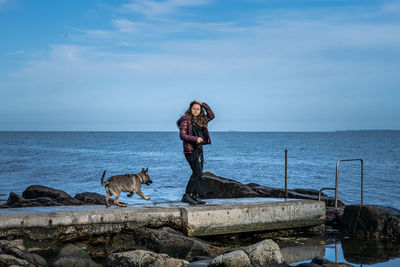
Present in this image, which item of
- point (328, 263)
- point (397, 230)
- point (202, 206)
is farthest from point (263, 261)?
point (397, 230)

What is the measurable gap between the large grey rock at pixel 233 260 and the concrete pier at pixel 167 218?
6.16ft

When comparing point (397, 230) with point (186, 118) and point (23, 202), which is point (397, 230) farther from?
point (23, 202)

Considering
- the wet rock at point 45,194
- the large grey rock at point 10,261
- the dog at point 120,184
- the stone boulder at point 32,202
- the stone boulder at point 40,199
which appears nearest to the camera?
the large grey rock at point 10,261

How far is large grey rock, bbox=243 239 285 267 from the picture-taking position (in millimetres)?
6117

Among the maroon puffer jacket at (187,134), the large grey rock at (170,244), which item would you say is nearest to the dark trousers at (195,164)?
the maroon puffer jacket at (187,134)

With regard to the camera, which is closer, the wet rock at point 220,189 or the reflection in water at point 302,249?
the reflection in water at point 302,249

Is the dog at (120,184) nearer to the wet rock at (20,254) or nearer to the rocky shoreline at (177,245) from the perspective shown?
the rocky shoreline at (177,245)

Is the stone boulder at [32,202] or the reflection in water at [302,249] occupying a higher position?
the stone boulder at [32,202]

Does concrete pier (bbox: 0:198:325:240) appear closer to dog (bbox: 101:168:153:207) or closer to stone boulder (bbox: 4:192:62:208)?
dog (bbox: 101:168:153:207)

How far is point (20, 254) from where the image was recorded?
19.9ft

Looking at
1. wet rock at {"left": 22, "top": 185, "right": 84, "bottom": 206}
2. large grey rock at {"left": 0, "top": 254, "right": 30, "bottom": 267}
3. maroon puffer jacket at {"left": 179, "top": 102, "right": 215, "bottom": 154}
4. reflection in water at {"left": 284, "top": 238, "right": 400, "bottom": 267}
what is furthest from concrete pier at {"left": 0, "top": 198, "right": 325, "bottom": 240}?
wet rock at {"left": 22, "top": 185, "right": 84, "bottom": 206}

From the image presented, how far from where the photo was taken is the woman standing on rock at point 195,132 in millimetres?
8156

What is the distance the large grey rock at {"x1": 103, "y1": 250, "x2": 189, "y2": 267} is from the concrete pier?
1096 mm

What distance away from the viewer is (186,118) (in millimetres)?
8172
